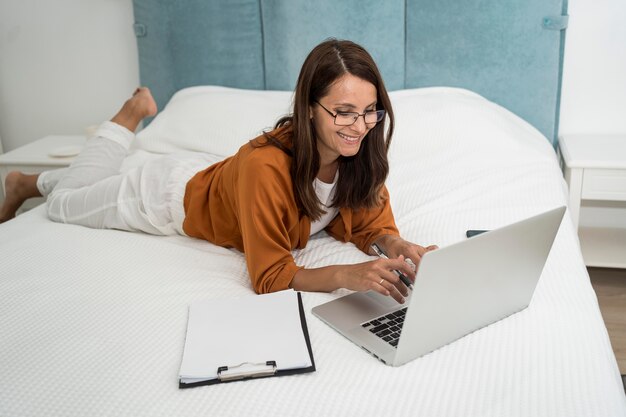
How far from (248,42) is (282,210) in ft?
4.33


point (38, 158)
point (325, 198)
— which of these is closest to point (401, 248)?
point (325, 198)

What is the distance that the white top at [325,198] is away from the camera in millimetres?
1555

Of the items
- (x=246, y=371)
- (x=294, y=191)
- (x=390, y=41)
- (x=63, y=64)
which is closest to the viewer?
(x=246, y=371)

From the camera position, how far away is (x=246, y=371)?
108cm

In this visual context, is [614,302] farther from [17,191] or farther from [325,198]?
[17,191]

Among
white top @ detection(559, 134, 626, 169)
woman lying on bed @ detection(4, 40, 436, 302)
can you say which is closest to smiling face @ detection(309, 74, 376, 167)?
woman lying on bed @ detection(4, 40, 436, 302)

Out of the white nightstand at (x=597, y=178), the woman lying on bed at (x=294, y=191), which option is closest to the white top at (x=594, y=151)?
the white nightstand at (x=597, y=178)

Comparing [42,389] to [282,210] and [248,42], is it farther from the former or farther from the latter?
[248,42]

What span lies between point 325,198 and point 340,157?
0.11 m

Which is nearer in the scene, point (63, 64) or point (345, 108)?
point (345, 108)

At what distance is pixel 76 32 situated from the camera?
289cm

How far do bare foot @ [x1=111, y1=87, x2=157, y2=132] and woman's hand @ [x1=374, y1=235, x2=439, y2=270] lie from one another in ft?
3.36

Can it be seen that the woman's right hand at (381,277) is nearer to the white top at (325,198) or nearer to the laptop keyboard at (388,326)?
the laptop keyboard at (388,326)

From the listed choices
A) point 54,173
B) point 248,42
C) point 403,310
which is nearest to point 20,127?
point 54,173
